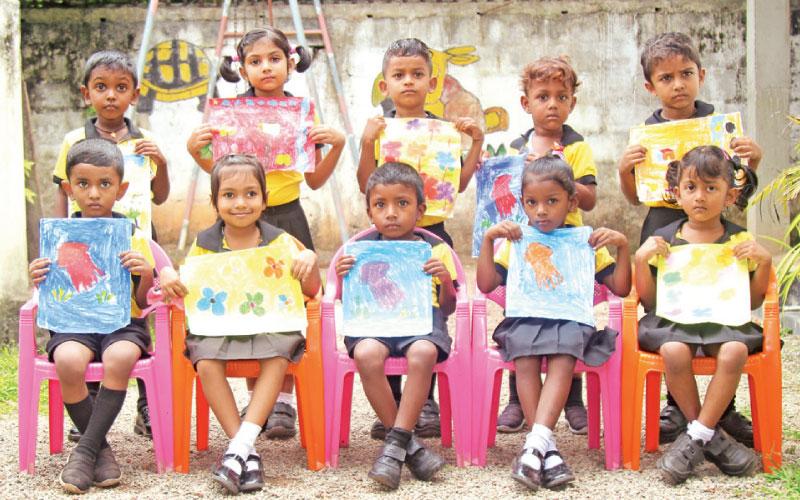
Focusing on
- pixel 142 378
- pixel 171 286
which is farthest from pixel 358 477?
pixel 171 286

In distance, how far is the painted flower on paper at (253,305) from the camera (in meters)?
4.16

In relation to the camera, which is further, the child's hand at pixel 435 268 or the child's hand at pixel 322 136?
the child's hand at pixel 322 136

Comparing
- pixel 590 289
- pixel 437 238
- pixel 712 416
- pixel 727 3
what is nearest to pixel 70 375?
pixel 437 238

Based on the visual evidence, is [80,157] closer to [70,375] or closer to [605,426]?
[70,375]

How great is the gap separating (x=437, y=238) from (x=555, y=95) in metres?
0.79

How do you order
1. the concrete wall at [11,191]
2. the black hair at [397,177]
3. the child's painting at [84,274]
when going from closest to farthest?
the child's painting at [84,274]
the black hair at [397,177]
the concrete wall at [11,191]

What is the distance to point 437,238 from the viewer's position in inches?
177

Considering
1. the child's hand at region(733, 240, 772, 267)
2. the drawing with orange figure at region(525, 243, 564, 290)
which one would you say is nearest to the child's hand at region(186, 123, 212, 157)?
the drawing with orange figure at region(525, 243, 564, 290)

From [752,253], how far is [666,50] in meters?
0.94

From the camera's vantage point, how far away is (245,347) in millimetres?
4094

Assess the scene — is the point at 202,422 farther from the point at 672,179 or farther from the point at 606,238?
the point at 672,179

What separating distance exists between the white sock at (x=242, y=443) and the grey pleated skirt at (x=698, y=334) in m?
1.53

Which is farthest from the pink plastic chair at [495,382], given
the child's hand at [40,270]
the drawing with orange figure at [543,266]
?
the child's hand at [40,270]

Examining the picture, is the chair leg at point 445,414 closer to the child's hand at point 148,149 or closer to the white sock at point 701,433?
the white sock at point 701,433
